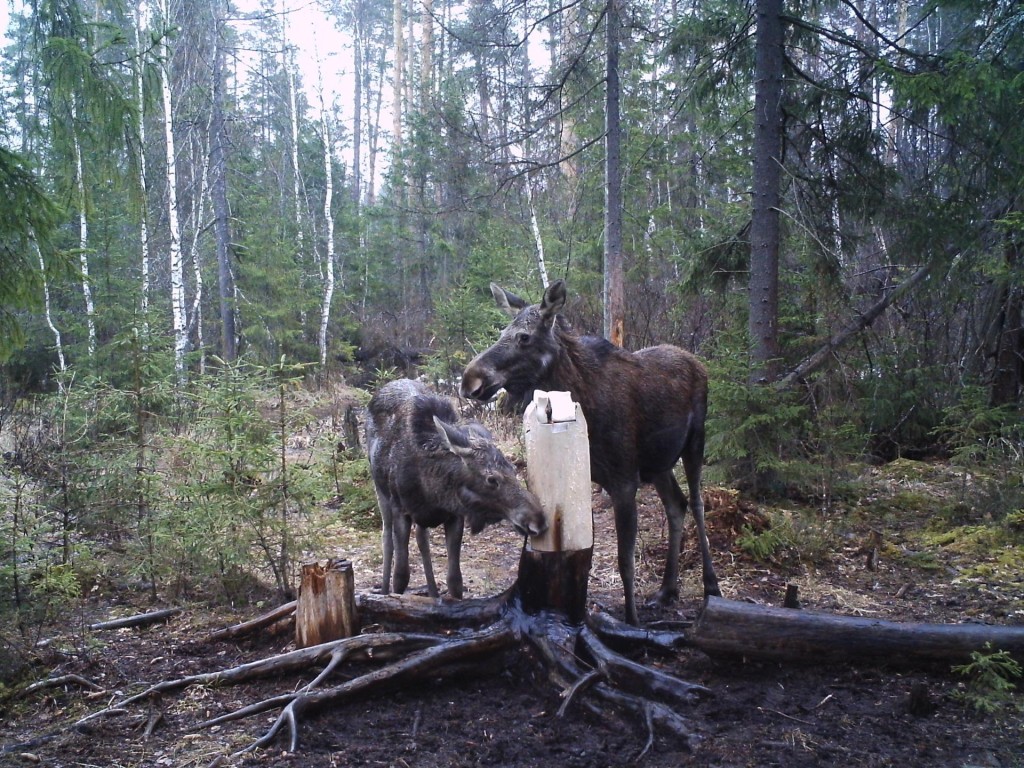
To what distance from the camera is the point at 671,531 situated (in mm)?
6934

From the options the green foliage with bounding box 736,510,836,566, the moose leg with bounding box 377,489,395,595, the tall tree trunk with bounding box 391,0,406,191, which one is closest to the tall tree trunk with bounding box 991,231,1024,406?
the green foliage with bounding box 736,510,836,566

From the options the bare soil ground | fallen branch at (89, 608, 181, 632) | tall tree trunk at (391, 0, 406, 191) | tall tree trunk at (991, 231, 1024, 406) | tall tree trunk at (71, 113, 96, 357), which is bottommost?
the bare soil ground

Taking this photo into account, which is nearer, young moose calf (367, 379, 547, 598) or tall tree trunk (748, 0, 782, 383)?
young moose calf (367, 379, 547, 598)

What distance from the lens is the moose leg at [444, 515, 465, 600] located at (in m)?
6.20

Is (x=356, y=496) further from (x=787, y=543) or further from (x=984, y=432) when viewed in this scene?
(x=984, y=432)

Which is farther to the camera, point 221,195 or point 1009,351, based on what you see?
point 221,195

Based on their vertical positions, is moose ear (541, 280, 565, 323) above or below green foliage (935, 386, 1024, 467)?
above

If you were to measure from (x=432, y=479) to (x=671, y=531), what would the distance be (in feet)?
7.84

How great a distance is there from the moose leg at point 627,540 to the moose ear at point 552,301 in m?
1.54

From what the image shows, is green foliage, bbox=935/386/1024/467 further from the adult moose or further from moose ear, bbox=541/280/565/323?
moose ear, bbox=541/280/565/323

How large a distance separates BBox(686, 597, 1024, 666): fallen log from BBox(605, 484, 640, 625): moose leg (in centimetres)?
108

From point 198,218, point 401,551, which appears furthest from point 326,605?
point 198,218

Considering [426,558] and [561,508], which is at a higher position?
[561,508]

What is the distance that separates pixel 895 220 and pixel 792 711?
8237mm
